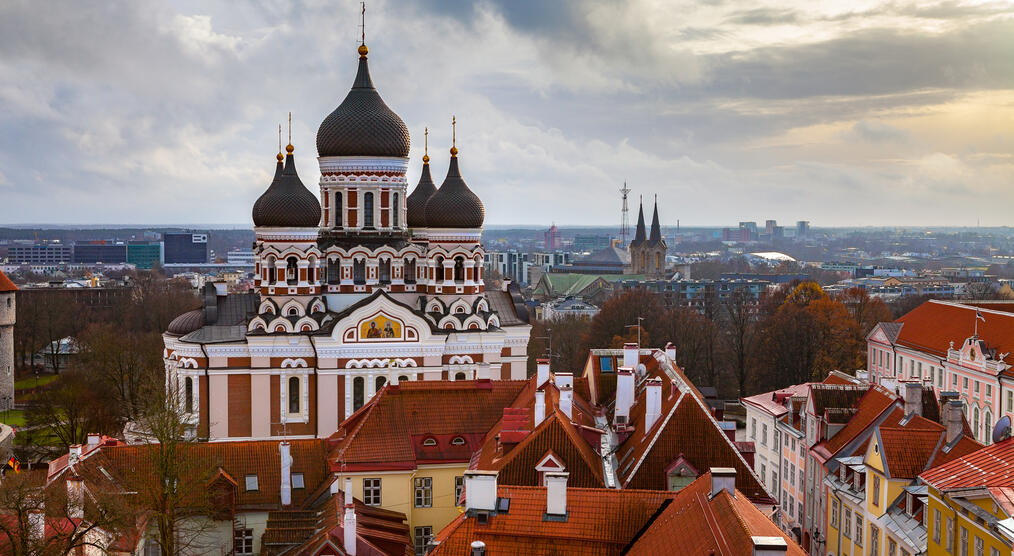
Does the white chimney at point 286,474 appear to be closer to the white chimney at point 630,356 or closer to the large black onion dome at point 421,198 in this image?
the white chimney at point 630,356

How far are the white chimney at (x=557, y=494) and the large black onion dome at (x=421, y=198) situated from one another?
33.2 meters

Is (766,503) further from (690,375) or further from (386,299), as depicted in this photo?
(690,375)

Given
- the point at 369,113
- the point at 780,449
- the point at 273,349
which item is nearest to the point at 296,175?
the point at 369,113

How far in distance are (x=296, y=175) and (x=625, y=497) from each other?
32.7 metres

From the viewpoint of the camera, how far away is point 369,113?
52875mm

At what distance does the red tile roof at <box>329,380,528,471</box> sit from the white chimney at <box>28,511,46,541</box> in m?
9.02

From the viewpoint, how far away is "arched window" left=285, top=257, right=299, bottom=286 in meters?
50.2

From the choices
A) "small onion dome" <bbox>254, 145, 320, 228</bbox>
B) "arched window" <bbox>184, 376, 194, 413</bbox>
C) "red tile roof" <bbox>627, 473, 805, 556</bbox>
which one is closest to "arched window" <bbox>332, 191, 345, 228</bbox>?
"small onion dome" <bbox>254, 145, 320, 228</bbox>

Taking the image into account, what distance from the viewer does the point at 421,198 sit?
5484 cm

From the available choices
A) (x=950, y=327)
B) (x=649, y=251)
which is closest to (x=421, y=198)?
(x=950, y=327)

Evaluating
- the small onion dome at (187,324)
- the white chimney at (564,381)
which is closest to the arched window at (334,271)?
the small onion dome at (187,324)

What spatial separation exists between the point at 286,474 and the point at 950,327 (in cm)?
3664

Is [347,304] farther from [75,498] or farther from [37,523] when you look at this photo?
[37,523]

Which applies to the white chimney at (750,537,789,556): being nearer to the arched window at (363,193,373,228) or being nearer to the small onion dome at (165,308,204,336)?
the small onion dome at (165,308,204,336)
